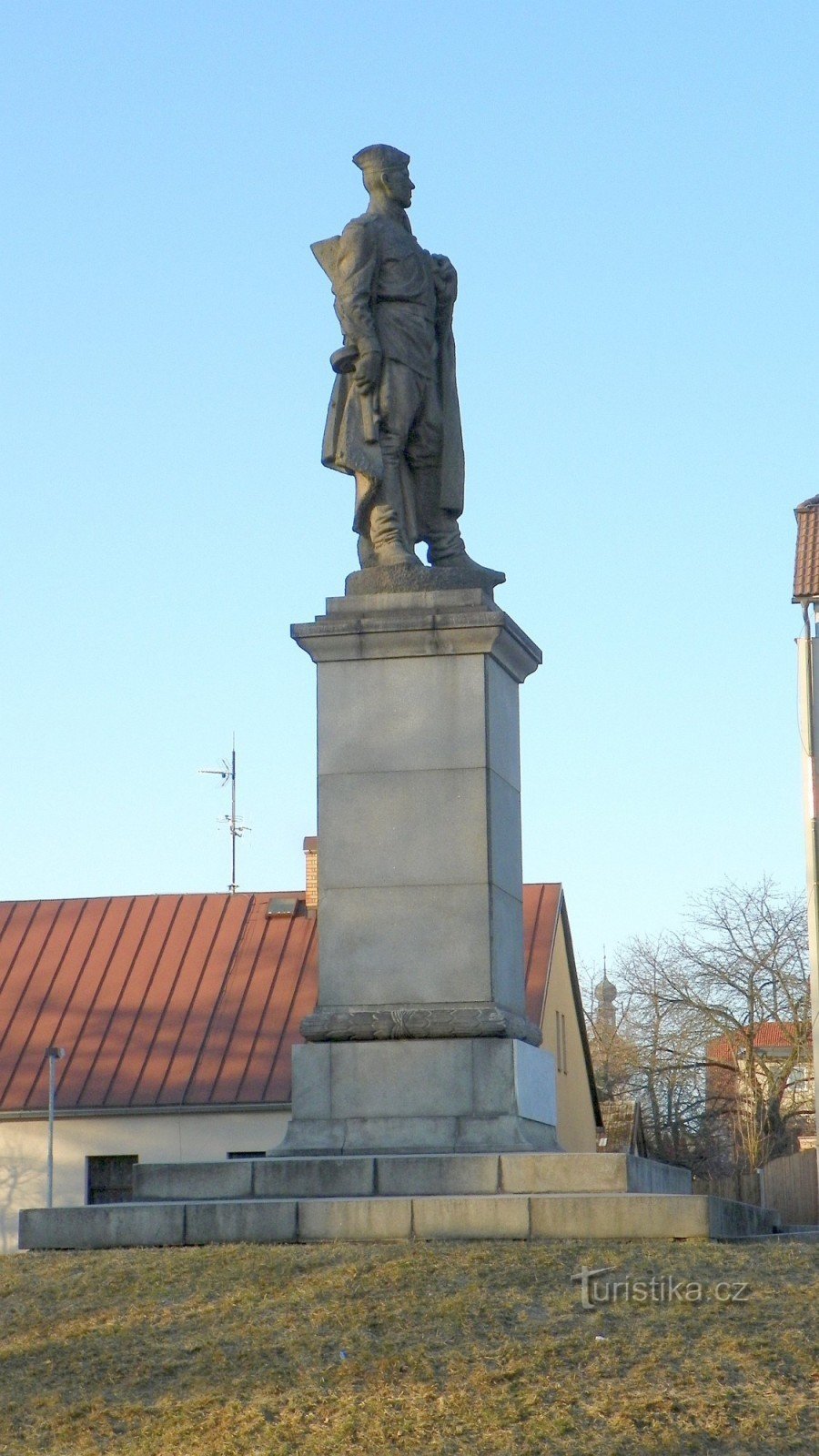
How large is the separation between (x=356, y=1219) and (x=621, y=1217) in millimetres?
1273

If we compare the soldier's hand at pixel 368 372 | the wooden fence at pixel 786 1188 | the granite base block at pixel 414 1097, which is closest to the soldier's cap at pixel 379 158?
the soldier's hand at pixel 368 372

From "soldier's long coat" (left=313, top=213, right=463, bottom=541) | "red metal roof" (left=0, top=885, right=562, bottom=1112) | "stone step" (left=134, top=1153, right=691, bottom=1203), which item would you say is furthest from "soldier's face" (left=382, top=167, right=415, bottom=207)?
"red metal roof" (left=0, top=885, right=562, bottom=1112)

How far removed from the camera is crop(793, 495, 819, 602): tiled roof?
1277 inches

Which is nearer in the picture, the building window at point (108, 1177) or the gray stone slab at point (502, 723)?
the gray stone slab at point (502, 723)

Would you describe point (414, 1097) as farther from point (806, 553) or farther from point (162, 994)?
point (806, 553)

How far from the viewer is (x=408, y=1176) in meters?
10.1

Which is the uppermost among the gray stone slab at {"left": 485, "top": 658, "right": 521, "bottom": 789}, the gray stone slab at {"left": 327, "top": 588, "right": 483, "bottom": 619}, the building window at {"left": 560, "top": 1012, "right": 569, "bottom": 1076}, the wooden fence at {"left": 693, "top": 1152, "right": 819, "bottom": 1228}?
the gray stone slab at {"left": 327, "top": 588, "right": 483, "bottom": 619}

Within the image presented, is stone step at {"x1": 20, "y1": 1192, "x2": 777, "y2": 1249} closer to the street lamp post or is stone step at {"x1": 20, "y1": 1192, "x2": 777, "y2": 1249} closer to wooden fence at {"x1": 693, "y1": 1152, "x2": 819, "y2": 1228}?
wooden fence at {"x1": 693, "y1": 1152, "x2": 819, "y2": 1228}

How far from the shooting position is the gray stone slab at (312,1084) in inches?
435

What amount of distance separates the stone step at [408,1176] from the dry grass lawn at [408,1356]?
36.1 inches

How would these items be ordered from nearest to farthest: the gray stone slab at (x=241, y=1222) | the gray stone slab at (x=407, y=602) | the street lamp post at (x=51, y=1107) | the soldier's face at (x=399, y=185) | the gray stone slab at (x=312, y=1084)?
the gray stone slab at (x=241, y=1222), the gray stone slab at (x=312, y=1084), the gray stone slab at (x=407, y=602), the soldier's face at (x=399, y=185), the street lamp post at (x=51, y=1107)

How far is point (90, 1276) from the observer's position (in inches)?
352

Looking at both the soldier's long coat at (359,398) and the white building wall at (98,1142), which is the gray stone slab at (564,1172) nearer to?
the soldier's long coat at (359,398)

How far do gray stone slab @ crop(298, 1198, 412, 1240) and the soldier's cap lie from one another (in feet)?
21.5
